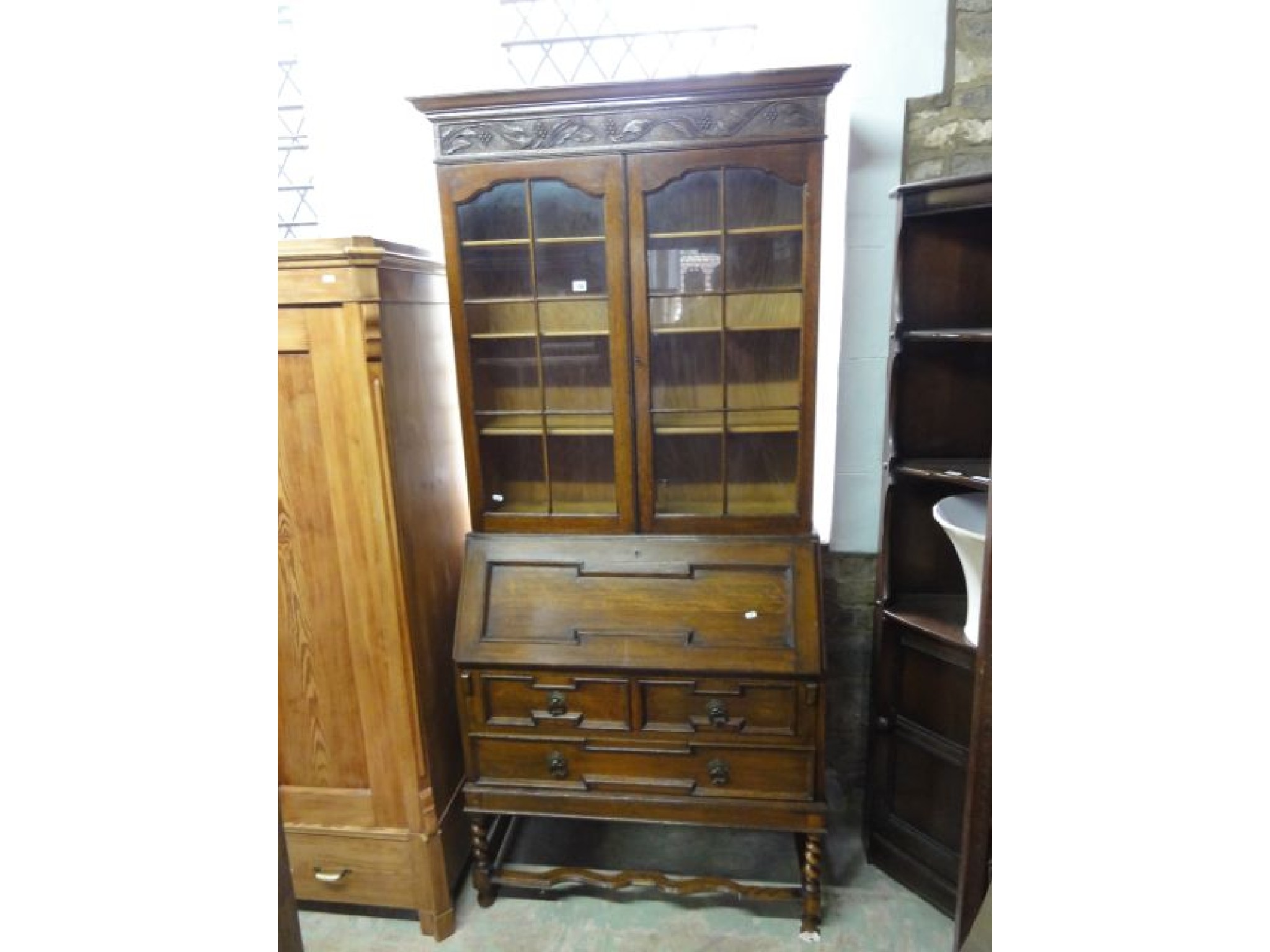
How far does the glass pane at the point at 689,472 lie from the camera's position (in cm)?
186

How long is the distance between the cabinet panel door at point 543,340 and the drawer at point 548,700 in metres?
0.38

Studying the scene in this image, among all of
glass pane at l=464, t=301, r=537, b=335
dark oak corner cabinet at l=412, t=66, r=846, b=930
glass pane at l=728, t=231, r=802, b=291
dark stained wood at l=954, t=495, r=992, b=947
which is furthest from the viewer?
glass pane at l=464, t=301, r=537, b=335

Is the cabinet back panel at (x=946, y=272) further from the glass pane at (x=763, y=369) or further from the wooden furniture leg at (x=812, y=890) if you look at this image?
the wooden furniture leg at (x=812, y=890)

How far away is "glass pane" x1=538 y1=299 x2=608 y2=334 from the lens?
5.76ft

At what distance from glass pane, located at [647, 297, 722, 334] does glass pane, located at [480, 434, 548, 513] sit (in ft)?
1.54

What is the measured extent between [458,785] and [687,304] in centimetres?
147

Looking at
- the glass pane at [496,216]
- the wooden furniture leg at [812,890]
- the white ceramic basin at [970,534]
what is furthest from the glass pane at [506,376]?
the wooden furniture leg at [812,890]

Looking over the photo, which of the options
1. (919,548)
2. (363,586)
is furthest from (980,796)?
(363,586)

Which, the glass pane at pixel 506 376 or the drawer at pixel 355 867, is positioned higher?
the glass pane at pixel 506 376

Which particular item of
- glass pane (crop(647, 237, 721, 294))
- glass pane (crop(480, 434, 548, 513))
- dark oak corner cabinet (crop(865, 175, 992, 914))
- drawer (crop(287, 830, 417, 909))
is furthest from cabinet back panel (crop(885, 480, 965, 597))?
drawer (crop(287, 830, 417, 909))

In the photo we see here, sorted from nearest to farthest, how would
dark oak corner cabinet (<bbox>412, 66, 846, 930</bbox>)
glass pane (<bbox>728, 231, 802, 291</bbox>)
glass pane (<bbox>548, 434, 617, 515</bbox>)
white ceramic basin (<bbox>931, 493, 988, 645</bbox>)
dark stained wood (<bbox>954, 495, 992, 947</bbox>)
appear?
dark stained wood (<bbox>954, 495, 992, 947</bbox>)
white ceramic basin (<bbox>931, 493, 988, 645</bbox>)
dark oak corner cabinet (<bbox>412, 66, 846, 930</bbox>)
glass pane (<bbox>728, 231, 802, 291</bbox>)
glass pane (<bbox>548, 434, 617, 515</bbox>)

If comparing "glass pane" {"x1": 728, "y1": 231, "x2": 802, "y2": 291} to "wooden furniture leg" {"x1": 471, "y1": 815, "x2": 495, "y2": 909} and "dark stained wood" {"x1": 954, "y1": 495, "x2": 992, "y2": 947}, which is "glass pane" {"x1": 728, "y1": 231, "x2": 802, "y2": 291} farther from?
"wooden furniture leg" {"x1": 471, "y1": 815, "x2": 495, "y2": 909}

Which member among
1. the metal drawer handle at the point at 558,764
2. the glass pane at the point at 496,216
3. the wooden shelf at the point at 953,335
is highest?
the glass pane at the point at 496,216

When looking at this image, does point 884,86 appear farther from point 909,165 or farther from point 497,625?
point 497,625
